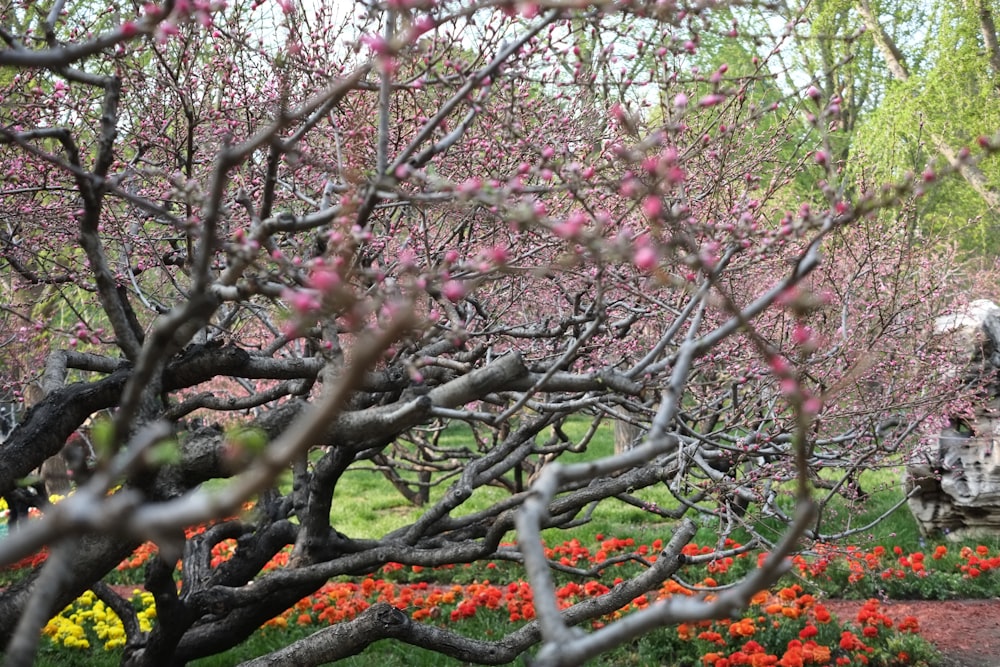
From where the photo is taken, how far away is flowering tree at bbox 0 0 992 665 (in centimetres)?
162

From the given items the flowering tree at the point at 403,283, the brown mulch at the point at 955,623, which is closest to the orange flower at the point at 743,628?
the flowering tree at the point at 403,283

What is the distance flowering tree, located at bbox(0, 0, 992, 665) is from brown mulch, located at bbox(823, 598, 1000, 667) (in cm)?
170

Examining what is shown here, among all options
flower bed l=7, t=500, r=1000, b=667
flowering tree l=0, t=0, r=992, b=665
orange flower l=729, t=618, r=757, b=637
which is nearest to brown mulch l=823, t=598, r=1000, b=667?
flower bed l=7, t=500, r=1000, b=667

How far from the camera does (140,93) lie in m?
4.96

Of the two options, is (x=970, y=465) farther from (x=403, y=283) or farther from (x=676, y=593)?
(x=403, y=283)

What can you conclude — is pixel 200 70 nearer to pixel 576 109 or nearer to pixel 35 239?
pixel 35 239

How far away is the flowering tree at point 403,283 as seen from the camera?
162cm

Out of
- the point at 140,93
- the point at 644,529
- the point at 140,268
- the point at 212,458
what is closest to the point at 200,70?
the point at 140,93

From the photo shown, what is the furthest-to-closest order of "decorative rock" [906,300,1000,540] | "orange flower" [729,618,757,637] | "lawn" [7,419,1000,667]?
"decorative rock" [906,300,1000,540], "lawn" [7,419,1000,667], "orange flower" [729,618,757,637]

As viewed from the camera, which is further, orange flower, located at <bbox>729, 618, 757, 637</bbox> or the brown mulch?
the brown mulch

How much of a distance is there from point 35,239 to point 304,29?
2.09m

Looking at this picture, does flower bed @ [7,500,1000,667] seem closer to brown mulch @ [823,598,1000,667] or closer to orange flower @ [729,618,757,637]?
orange flower @ [729,618,757,637]

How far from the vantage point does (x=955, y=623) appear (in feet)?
21.1

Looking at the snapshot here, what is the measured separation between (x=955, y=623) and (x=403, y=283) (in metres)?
5.08
